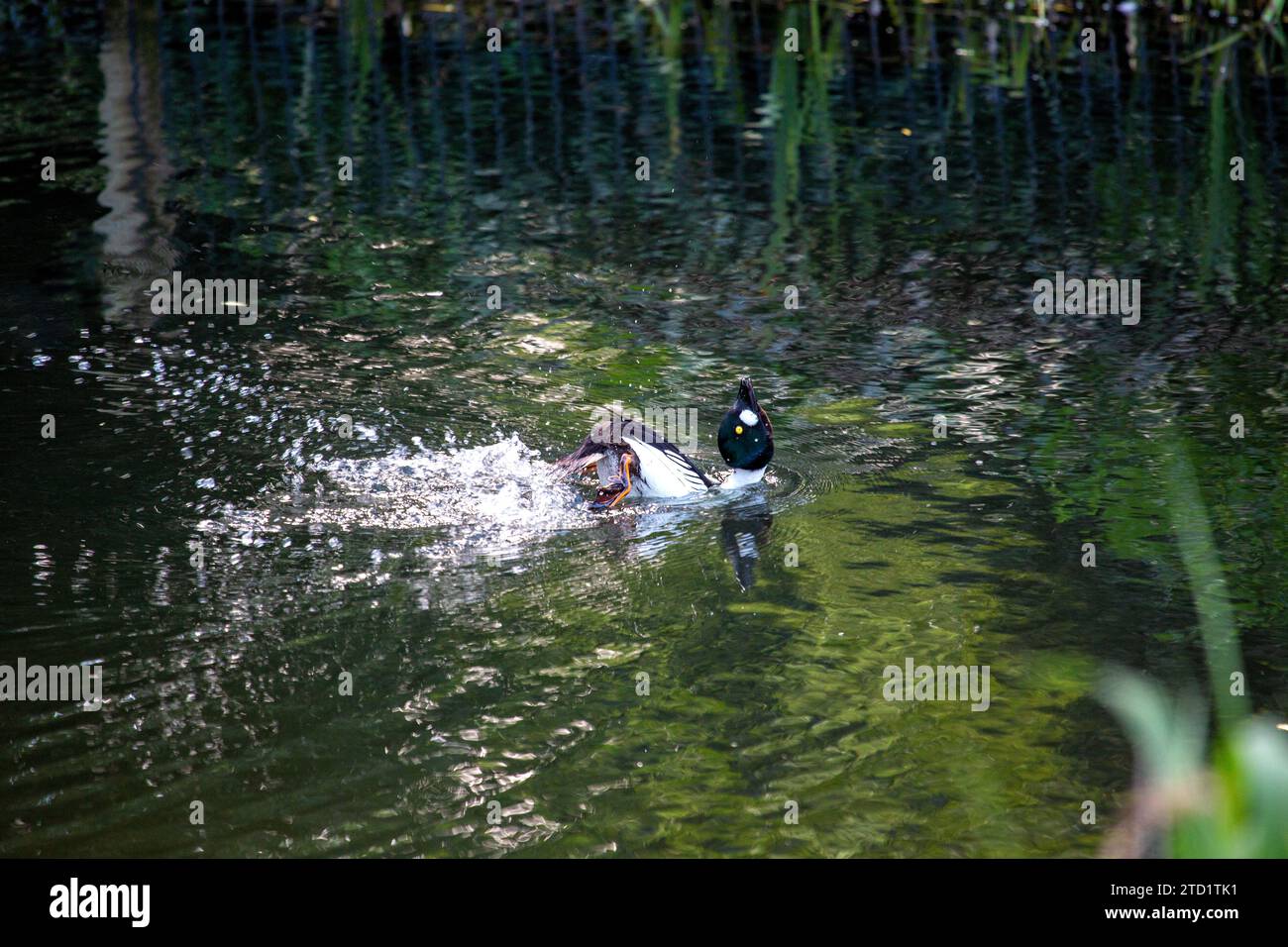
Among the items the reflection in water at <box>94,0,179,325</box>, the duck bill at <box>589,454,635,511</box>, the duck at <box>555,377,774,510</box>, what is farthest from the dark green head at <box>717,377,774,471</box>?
the reflection in water at <box>94,0,179,325</box>

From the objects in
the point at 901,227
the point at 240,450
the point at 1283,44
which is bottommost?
the point at 240,450

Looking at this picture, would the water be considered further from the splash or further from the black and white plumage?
the black and white plumage

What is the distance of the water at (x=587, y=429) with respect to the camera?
5.08m

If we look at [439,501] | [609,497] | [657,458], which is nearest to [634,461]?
[657,458]

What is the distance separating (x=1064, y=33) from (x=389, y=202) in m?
9.33

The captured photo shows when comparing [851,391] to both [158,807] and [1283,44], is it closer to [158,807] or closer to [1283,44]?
[158,807]

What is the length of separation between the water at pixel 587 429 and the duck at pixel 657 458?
0.14m

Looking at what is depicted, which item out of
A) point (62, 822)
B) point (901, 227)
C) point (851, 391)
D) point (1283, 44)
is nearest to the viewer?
point (62, 822)

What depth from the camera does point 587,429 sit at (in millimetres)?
8117

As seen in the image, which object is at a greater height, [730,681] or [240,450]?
[240,450]

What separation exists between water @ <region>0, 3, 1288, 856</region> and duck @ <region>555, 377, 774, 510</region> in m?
0.14
